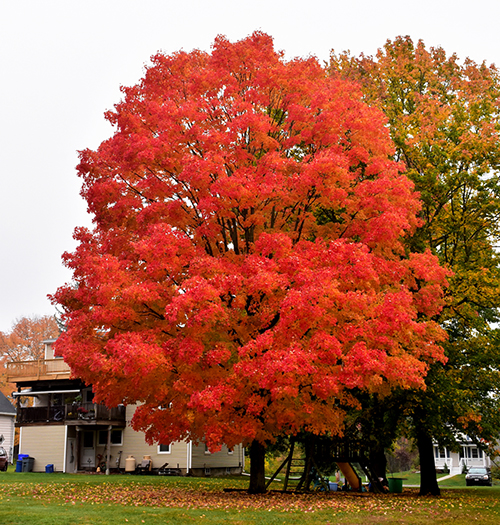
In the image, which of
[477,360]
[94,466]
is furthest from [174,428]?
[94,466]

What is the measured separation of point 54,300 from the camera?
17594mm

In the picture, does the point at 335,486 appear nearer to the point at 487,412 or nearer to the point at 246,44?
the point at 487,412

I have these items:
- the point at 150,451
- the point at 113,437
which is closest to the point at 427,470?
the point at 150,451

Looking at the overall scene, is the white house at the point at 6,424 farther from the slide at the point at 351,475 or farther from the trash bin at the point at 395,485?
the trash bin at the point at 395,485

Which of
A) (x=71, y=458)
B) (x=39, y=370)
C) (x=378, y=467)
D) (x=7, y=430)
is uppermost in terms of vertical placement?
(x=39, y=370)

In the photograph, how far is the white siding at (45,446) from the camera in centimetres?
3447

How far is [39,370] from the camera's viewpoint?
3572cm

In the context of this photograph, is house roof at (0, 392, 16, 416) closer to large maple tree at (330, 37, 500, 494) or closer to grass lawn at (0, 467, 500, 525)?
grass lawn at (0, 467, 500, 525)

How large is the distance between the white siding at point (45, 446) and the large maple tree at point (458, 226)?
2268 cm

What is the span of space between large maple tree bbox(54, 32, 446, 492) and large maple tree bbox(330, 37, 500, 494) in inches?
87.3

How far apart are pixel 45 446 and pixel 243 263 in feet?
84.6

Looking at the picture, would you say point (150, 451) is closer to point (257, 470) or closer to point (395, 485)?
point (395, 485)

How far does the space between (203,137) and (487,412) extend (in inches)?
524

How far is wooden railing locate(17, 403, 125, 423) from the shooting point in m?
33.4
